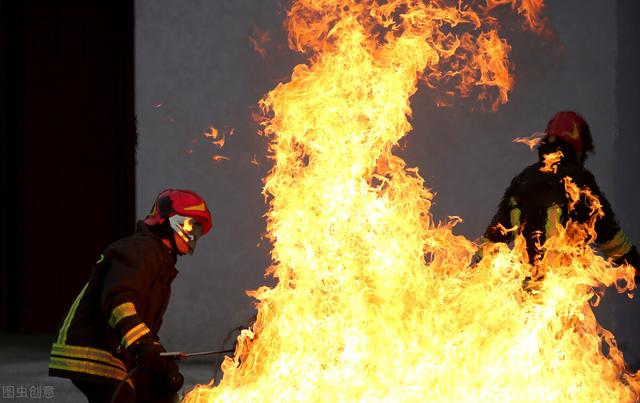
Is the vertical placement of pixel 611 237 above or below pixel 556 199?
below

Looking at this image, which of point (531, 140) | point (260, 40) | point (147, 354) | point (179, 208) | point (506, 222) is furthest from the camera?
point (260, 40)

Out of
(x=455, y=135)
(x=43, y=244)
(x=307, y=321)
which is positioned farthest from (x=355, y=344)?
(x=43, y=244)

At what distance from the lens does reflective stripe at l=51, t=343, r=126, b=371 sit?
496 cm

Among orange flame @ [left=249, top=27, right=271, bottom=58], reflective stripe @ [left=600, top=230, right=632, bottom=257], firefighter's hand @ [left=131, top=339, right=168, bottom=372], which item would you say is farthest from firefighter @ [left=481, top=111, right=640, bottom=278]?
orange flame @ [left=249, top=27, right=271, bottom=58]

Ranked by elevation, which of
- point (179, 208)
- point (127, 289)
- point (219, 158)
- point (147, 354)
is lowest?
point (147, 354)

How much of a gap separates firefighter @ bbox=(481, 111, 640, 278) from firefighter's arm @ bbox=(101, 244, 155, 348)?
2.48 m

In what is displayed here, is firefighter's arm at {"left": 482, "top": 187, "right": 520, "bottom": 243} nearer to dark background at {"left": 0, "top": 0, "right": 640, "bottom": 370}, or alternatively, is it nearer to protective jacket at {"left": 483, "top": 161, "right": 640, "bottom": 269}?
protective jacket at {"left": 483, "top": 161, "right": 640, "bottom": 269}

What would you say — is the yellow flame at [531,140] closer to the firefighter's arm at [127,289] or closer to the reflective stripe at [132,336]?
the firefighter's arm at [127,289]

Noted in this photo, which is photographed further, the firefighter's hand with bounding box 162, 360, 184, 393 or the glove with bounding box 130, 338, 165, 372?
the firefighter's hand with bounding box 162, 360, 184, 393

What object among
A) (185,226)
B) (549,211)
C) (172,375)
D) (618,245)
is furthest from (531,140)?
(172,375)

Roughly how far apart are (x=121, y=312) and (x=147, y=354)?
0.22 metres

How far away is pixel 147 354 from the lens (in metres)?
4.79

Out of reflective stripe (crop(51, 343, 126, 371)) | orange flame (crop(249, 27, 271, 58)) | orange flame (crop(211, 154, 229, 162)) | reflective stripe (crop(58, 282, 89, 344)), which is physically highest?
orange flame (crop(249, 27, 271, 58))

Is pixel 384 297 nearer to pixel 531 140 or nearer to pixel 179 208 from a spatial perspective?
pixel 179 208
